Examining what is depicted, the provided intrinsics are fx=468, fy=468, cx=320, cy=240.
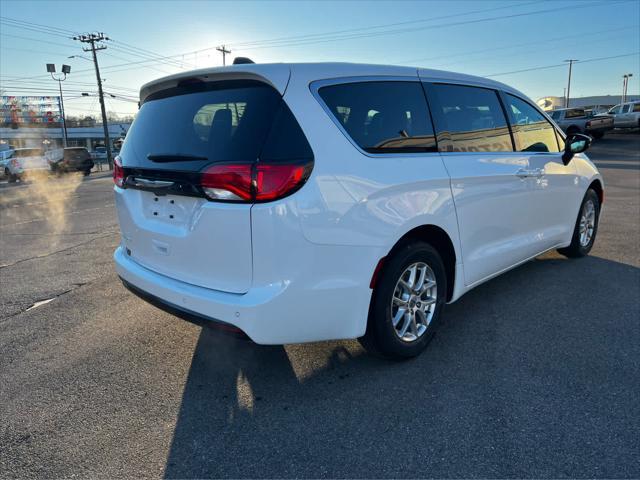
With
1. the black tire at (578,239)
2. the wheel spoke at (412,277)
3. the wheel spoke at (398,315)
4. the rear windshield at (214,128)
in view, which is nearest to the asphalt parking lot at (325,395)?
the wheel spoke at (398,315)

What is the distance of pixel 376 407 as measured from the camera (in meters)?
2.64

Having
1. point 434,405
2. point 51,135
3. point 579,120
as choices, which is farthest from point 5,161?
point 51,135

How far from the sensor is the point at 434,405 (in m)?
2.64

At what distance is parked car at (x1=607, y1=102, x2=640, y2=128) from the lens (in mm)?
33500

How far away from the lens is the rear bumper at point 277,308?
240 centimetres

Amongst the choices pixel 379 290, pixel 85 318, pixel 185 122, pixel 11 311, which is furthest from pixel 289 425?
pixel 11 311

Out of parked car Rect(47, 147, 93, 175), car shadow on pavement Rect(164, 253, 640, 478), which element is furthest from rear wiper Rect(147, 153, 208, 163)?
parked car Rect(47, 147, 93, 175)

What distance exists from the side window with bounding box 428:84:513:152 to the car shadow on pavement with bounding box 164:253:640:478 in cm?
141

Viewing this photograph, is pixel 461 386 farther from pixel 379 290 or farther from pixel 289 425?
pixel 289 425

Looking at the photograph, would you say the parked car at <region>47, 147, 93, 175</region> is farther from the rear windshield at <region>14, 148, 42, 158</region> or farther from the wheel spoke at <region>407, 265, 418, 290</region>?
the wheel spoke at <region>407, 265, 418, 290</region>

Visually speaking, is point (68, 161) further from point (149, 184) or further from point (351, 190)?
point (351, 190)

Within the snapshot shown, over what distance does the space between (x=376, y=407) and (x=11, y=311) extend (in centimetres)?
346

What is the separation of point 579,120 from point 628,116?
28.5ft

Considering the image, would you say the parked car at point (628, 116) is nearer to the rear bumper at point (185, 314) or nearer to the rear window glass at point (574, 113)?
the rear window glass at point (574, 113)
